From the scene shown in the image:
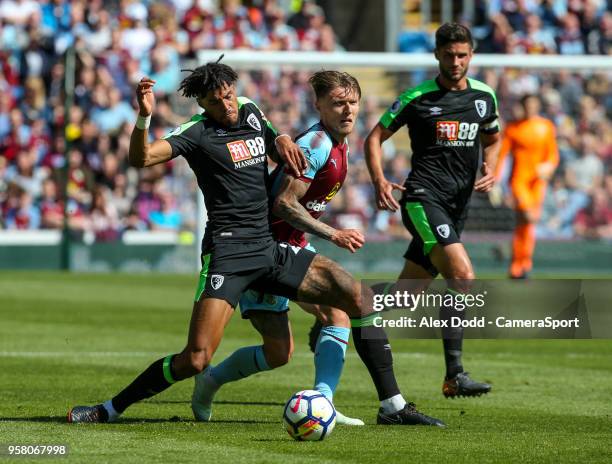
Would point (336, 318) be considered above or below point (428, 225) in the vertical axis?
below

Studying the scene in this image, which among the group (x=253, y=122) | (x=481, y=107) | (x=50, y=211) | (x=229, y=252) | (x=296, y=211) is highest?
(x=253, y=122)

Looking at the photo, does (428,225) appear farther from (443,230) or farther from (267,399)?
(267,399)

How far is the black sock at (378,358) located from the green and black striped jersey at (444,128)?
215 centimetres

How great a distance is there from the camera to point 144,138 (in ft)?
24.9

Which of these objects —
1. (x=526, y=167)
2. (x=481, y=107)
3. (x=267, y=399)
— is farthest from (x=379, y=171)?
(x=526, y=167)

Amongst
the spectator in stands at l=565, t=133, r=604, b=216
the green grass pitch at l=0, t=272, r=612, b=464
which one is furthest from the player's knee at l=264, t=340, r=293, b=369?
the spectator in stands at l=565, t=133, r=604, b=216

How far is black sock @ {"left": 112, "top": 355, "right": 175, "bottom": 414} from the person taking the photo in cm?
800

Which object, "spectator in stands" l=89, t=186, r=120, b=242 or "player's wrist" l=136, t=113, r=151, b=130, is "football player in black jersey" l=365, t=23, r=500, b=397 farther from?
"spectator in stands" l=89, t=186, r=120, b=242

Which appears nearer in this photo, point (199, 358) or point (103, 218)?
point (199, 358)

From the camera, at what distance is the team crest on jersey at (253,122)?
8.26 metres

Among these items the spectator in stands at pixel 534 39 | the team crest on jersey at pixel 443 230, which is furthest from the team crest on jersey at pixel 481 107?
the spectator in stands at pixel 534 39

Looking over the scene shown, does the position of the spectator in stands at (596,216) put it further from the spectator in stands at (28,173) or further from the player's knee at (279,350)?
the player's knee at (279,350)

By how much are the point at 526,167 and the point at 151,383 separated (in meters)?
12.3

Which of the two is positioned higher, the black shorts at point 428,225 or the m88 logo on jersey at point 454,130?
the m88 logo on jersey at point 454,130
